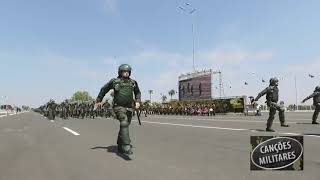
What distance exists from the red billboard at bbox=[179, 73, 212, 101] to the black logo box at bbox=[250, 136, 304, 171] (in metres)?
81.3

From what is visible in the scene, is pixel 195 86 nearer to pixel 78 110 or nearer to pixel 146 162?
pixel 78 110

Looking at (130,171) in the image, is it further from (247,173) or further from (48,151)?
(48,151)

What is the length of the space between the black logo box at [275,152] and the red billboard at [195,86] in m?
81.3

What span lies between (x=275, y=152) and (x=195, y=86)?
8530 cm

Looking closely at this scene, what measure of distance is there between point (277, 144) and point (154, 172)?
346cm

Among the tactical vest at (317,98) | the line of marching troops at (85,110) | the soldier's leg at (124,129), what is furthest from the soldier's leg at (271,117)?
the line of marching troops at (85,110)

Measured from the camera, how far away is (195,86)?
3617 inches

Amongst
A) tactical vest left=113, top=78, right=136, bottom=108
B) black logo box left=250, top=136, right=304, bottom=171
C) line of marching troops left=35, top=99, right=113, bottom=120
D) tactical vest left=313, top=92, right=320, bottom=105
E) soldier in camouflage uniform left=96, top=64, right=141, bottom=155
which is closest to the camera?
black logo box left=250, top=136, right=304, bottom=171

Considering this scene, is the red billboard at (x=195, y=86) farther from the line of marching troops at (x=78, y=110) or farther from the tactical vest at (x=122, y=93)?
the tactical vest at (x=122, y=93)

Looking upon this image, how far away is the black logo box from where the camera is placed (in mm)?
6680

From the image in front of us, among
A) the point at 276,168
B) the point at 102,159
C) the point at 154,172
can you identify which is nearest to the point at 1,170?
the point at 102,159

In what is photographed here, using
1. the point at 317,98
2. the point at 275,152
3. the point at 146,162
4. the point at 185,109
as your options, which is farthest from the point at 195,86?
the point at 275,152

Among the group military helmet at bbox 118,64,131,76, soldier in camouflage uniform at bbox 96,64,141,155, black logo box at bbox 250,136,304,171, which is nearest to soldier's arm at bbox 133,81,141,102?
soldier in camouflage uniform at bbox 96,64,141,155

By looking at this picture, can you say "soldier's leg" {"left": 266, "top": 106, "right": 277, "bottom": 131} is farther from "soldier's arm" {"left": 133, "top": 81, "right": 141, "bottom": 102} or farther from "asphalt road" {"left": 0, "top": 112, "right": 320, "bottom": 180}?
"soldier's arm" {"left": 133, "top": 81, "right": 141, "bottom": 102}
